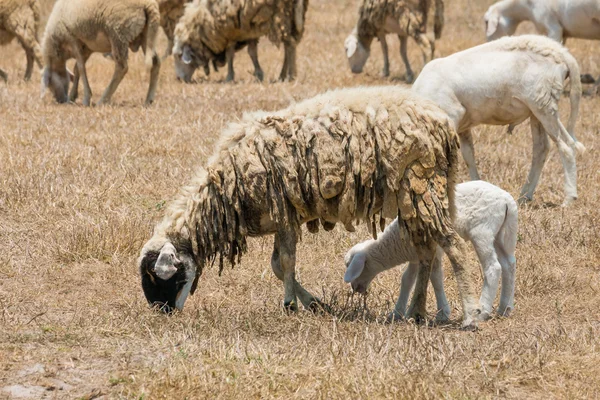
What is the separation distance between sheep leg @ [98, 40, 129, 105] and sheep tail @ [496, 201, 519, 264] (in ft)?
25.0

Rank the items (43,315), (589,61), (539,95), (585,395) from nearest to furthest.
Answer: (585,395) → (43,315) → (539,95) → (589,61)

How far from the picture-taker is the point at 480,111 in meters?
9.02

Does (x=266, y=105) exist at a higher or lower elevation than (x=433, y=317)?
higher

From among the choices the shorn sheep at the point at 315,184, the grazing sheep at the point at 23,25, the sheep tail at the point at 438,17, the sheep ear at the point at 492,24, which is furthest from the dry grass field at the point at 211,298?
the sheep tail at the point at 438,17

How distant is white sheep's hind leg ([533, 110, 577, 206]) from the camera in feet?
29.7

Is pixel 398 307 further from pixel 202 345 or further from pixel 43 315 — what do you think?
pixel 43 315

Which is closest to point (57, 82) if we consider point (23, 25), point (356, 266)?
point (23, 25)

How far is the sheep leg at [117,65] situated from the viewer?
42.2ft

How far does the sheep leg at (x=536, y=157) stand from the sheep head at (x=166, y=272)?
4.41 meters

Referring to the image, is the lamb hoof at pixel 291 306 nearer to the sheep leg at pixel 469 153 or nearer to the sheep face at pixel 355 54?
the sheep leg at pixel 469 153

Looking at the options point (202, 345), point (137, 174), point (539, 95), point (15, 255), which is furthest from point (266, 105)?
point (202, 345)

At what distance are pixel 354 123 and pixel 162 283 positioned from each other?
5.03 feet

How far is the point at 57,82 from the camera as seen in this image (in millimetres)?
13547

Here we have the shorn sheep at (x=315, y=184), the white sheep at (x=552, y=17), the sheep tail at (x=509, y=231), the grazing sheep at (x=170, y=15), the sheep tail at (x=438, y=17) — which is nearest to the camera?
the shorn sheep at (x=315, y=184)
